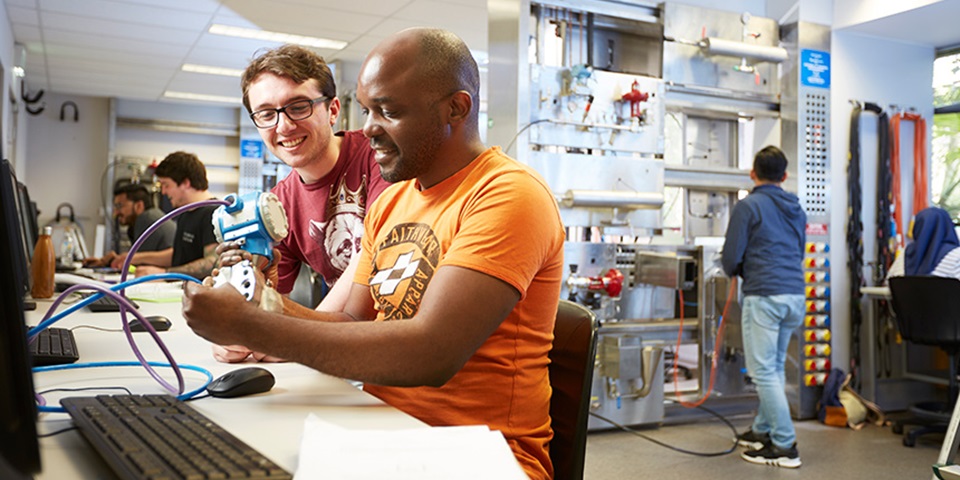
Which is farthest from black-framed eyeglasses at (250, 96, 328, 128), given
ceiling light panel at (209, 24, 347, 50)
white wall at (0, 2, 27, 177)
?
ceiling light panel at (209, 24, 347, 50)

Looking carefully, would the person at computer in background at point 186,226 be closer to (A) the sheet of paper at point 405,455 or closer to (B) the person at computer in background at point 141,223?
(B) the person at computer in background at point 141,223

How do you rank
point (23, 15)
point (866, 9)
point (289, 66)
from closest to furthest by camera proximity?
point (289, 66) < point (866, 9) < point (23, 15)

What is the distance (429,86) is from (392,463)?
797mm

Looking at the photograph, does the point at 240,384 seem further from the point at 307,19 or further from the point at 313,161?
the point at 307,19

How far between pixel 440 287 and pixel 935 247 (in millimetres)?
4336

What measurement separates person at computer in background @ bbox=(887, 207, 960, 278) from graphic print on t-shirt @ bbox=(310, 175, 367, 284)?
3.90m

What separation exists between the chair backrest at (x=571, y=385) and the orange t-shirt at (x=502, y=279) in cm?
3

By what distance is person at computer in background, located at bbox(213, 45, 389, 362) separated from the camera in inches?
73.8

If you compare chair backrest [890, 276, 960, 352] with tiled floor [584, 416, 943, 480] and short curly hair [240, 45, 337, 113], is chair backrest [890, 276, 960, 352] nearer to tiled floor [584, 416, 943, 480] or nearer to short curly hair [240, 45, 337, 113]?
tiled floor [584, 416, 943, 480]

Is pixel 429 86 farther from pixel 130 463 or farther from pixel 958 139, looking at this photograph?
pixel 958 139

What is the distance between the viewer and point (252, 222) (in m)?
1.20

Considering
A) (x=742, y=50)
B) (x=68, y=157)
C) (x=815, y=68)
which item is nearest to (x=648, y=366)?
(x=742, y=50)

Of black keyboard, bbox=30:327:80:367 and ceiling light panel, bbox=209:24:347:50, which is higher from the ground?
ceiling light panel, bbox=209:24:347:50

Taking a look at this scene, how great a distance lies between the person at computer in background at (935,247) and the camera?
177 inches
